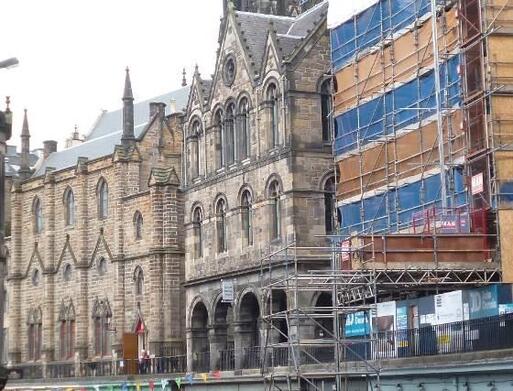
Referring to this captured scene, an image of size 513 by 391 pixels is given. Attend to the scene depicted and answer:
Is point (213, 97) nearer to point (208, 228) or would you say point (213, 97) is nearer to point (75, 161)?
point (208, 228)

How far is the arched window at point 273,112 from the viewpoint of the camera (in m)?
49.2

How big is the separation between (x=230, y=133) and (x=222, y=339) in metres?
9.00

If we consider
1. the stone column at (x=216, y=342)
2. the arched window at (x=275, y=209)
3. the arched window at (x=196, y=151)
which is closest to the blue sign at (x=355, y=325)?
the arched window at (x=275, y=209)

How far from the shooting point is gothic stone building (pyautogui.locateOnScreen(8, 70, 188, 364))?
63.0 m

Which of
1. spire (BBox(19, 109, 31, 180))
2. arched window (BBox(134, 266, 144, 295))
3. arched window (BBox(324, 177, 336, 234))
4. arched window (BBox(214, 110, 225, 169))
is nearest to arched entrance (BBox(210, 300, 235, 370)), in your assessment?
arched window (BBox(214, 110, 225, 169))

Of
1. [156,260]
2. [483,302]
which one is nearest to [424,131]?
[483,302]

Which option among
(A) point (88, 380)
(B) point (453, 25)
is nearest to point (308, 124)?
(B) point (453, 25)

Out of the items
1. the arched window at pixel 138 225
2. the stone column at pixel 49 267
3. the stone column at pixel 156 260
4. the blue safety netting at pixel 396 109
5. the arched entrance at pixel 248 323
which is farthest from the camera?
the stone column at pixel 49 267

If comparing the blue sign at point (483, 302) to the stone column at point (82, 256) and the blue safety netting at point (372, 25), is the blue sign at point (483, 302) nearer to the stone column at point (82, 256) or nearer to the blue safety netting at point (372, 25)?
the blue safety netting at point (372, 25)

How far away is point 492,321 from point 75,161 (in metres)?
51.6

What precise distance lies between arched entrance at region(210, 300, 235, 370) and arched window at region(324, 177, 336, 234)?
22.7ft

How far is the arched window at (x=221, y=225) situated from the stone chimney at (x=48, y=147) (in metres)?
34.6

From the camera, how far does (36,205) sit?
78688 millimetres

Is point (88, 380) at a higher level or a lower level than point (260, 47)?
lower
